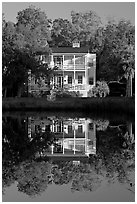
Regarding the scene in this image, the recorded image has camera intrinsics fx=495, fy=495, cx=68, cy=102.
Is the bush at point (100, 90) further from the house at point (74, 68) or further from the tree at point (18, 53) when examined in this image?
the tree at point (18, 53)

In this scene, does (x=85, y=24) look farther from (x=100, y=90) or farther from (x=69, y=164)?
(x=69, y=164)

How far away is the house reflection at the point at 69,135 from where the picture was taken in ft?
53.8

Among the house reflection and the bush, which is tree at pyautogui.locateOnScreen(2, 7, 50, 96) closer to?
the bush

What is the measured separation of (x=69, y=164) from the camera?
1435 cm

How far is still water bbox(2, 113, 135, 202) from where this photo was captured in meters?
9.73

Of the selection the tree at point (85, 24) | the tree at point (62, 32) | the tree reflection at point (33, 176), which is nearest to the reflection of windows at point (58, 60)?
the tree at point (85, 24)

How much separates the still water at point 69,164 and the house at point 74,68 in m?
27.0

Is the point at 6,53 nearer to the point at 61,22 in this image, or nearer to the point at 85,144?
the point at 85,144

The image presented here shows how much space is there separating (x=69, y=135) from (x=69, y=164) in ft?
27.3

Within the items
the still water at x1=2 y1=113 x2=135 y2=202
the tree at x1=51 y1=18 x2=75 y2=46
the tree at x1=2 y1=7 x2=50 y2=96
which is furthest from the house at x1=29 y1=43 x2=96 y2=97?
the still water at x1=2 y1=113 x2=135 y2=202

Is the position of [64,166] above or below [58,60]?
below

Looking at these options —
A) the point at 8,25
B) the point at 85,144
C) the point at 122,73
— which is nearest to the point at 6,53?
the point at 8,25

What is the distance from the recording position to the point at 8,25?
4541cm

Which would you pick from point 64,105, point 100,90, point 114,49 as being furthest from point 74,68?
point 64,105
